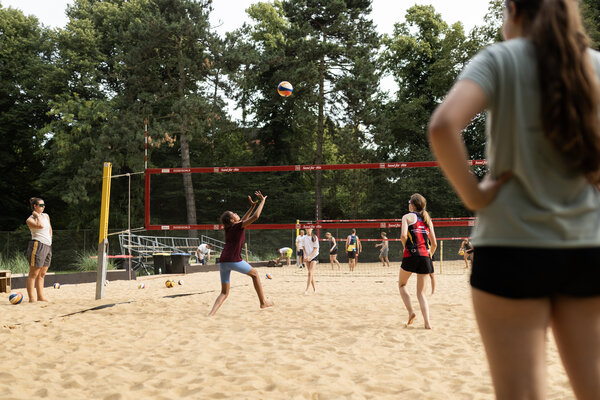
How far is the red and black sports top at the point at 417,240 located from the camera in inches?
214

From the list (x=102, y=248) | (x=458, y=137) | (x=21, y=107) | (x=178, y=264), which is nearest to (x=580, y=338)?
(x=458, y=137)

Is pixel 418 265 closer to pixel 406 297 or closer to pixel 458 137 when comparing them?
pixel 406 297

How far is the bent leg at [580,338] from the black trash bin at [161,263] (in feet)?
49.7

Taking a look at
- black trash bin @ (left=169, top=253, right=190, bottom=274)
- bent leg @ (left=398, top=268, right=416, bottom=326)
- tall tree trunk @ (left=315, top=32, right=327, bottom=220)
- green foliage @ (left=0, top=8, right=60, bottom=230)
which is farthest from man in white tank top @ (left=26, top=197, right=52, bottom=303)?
green foliage @ (left=0, top=8, right=60, bottom=230)

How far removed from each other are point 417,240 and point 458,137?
175 inches

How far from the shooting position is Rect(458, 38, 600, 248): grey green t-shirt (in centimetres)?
115

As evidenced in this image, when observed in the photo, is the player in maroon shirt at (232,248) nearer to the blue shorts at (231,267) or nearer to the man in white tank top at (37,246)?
the blue shorts at (231,267)

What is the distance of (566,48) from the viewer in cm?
116

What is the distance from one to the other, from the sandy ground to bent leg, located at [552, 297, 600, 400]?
6.10 ft

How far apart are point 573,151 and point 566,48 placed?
0.23 m

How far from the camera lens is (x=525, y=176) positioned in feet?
3.81

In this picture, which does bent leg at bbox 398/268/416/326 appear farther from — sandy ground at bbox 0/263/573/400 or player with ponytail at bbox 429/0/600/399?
player with ponytail at bbox 429/0/600/399

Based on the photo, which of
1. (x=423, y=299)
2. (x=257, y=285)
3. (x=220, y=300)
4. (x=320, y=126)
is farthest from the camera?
(x=320, y=126)

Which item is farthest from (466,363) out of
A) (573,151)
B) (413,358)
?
(573,151)
